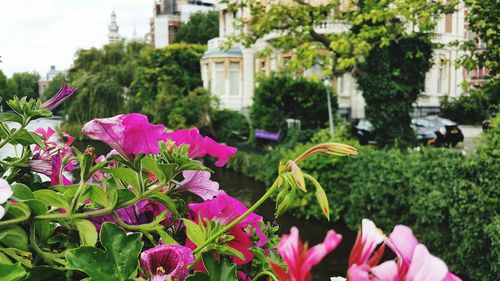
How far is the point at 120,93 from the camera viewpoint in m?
28.5

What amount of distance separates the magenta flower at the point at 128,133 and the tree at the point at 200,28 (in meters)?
41.1

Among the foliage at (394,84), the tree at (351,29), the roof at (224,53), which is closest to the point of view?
the tree at (351,29)

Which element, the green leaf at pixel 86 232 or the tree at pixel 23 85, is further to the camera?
the tree at pixel 23 85

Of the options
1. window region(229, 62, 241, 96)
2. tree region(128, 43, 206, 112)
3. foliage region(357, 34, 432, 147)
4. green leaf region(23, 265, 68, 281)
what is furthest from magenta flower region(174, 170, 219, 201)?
window region(229, 62, 241, 96)

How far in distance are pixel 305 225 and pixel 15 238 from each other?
34.9ft

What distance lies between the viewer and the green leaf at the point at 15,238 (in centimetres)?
73

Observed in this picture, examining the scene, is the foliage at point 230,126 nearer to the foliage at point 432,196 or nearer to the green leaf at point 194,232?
the foliage at point 432,196

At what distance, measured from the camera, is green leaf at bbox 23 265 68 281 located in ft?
2.23

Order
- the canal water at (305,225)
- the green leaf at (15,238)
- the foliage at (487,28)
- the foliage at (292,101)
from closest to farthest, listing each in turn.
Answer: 1. the green leaf at (15,238)
2. the canal water at (305,225)
3. the foliage at (487,28)
4. the foliage at (292,101)

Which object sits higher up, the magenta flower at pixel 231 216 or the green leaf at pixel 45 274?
the magenta flower at pixel 231 216

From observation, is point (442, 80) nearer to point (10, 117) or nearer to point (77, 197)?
point (10, 117)

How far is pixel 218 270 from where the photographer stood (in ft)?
2.38

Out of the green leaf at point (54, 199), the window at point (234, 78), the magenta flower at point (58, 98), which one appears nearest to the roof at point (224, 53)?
the window at point (234, 78)

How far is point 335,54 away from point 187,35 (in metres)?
31.1
